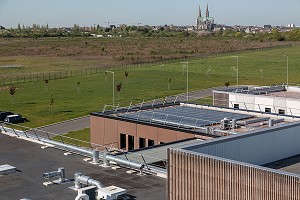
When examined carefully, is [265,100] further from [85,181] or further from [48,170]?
[85,181]

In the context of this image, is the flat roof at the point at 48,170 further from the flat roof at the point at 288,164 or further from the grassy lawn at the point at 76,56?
the grassy lawn at the point at 76,56

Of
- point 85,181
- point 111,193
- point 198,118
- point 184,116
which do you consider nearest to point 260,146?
point 111,193

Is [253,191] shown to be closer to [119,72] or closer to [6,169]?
[6,169]

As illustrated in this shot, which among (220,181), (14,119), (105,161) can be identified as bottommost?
(14,119)

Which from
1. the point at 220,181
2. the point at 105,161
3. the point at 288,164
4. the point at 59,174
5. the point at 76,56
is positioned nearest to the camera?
the point at 220,181

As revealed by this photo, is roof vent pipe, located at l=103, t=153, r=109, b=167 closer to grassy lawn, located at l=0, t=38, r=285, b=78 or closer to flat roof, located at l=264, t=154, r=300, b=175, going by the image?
flat roof, located at l=264, t=154, r=300, b=175

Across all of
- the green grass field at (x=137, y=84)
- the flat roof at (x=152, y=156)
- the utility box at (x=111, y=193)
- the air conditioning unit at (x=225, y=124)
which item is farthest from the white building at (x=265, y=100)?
the utility box at (x=111, y=193)

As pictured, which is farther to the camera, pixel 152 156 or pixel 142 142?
pixel 142 142
